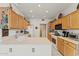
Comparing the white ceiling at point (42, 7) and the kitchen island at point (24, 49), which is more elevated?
the white ceiling at point (42, 7)

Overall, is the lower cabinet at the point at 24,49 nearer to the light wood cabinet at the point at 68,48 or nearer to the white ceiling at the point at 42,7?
the light wood cabinet at the point at 68,48

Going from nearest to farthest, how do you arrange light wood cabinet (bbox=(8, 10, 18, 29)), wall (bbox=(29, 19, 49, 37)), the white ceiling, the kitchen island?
light wood cabinet (bbox=(8, 10, 18, 29)), the kitchen island, the white ceiling, wall (bbox=(29, 19, 49, 37))

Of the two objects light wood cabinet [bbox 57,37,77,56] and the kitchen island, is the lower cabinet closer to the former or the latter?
the kitchen island

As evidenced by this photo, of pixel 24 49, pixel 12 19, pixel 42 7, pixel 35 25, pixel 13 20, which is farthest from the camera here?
pixel 35 25

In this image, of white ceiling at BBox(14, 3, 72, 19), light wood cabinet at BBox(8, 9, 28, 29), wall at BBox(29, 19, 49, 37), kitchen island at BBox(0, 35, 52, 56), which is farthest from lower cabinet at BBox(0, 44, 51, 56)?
wall at BBox(29, 19, 49, 37)

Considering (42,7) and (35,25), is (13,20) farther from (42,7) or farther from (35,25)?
(35,25)

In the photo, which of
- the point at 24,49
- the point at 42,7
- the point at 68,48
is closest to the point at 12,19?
the point at 24,49

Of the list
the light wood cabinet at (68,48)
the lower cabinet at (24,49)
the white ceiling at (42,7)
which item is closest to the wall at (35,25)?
the white ceiling at (42,7)

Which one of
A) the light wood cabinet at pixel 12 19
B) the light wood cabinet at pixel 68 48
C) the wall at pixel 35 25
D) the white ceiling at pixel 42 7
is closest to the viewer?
the light wood cabinet at pixel 12 19

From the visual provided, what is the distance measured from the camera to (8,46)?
10.8 feet

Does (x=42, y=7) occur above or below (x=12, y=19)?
above

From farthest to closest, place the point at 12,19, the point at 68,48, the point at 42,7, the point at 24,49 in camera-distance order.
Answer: the point at 42,7
the point at 68,48
the point at 24,49
the point at 12,19

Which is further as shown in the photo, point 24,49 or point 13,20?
point 24,49

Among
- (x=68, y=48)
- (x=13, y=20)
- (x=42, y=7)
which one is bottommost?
(x=68, y=48)
